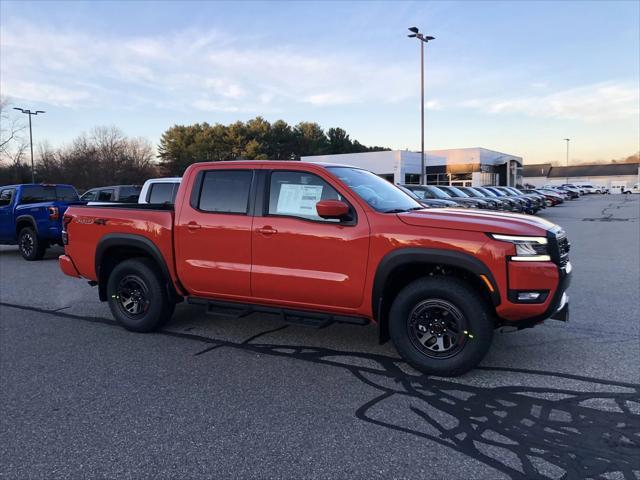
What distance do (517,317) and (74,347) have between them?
4473 millimetres

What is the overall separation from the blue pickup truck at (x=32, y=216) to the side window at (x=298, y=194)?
28.3 feet

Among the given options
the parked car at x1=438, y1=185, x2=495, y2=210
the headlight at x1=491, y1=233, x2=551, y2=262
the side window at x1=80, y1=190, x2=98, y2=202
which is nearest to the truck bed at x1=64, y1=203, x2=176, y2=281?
the headlight at x1=491, y1=233, x2=551, y2=262

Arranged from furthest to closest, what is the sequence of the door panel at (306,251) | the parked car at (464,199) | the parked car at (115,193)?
the parked car at (464,199), the parked car at (115,193), the door panel at (306,251)

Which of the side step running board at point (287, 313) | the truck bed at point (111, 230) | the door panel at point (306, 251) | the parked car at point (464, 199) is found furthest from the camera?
the parked car at point (464, 199)

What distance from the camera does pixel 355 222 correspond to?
15.0 ft

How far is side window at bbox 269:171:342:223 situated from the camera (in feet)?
15.8

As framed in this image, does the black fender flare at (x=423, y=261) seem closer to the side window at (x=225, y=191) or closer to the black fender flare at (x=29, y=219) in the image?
the side window at (x=225, y=191)

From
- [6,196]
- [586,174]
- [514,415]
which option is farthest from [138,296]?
[586,174]

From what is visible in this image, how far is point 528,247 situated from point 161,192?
7.66m

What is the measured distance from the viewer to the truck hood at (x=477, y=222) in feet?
13.5

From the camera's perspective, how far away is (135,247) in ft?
19.0

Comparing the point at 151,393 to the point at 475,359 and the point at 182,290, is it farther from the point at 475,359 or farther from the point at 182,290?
the point at 475,359

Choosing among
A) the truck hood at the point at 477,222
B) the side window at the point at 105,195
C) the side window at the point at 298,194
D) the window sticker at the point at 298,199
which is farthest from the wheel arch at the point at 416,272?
the side window at the point at 105,195

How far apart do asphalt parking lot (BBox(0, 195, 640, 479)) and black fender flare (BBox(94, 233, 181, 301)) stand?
675 millimetres
